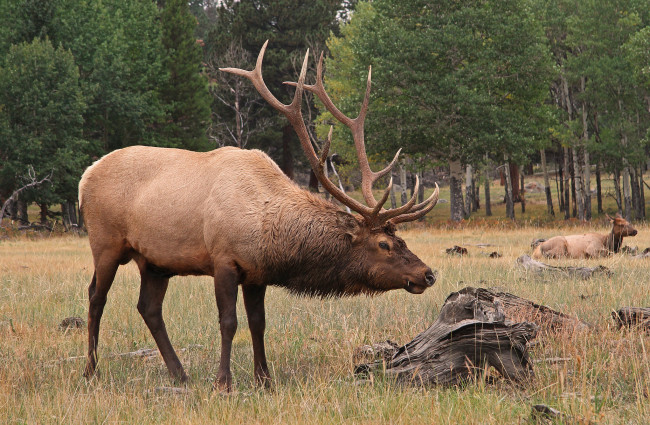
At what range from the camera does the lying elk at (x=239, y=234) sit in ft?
16.4

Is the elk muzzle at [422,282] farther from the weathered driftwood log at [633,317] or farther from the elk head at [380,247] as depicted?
the weathered driftwood log at [633,317]

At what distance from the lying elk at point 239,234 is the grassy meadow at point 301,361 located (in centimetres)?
41

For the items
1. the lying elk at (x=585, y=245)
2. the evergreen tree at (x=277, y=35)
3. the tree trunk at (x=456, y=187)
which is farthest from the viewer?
the evergreen tree at (x=277, y=35)

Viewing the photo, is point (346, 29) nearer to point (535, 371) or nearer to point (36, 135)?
point (36, 135)

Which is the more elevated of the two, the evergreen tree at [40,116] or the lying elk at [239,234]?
the evergreen tree at [40,116]

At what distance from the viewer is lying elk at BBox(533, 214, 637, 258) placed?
43.3 ft

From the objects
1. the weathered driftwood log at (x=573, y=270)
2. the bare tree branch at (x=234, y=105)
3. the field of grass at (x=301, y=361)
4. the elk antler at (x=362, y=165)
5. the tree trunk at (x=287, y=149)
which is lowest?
the weathered driftwood log at (x=573, y=270)

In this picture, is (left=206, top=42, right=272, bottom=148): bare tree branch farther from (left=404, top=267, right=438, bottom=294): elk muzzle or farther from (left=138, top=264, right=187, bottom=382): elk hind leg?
(left=404, top=267, right=438, bottom=294): elk muzzle

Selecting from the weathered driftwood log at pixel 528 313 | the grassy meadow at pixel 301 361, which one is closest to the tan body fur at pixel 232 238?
the grassy meadow at pixel 301 361

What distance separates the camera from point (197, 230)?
518 cm

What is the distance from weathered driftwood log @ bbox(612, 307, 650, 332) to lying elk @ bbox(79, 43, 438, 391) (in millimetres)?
1763

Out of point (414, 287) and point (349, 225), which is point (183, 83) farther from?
point (414, 287)

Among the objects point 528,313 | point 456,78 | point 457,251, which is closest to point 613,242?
point 457,251

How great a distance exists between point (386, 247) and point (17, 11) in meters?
26.5
